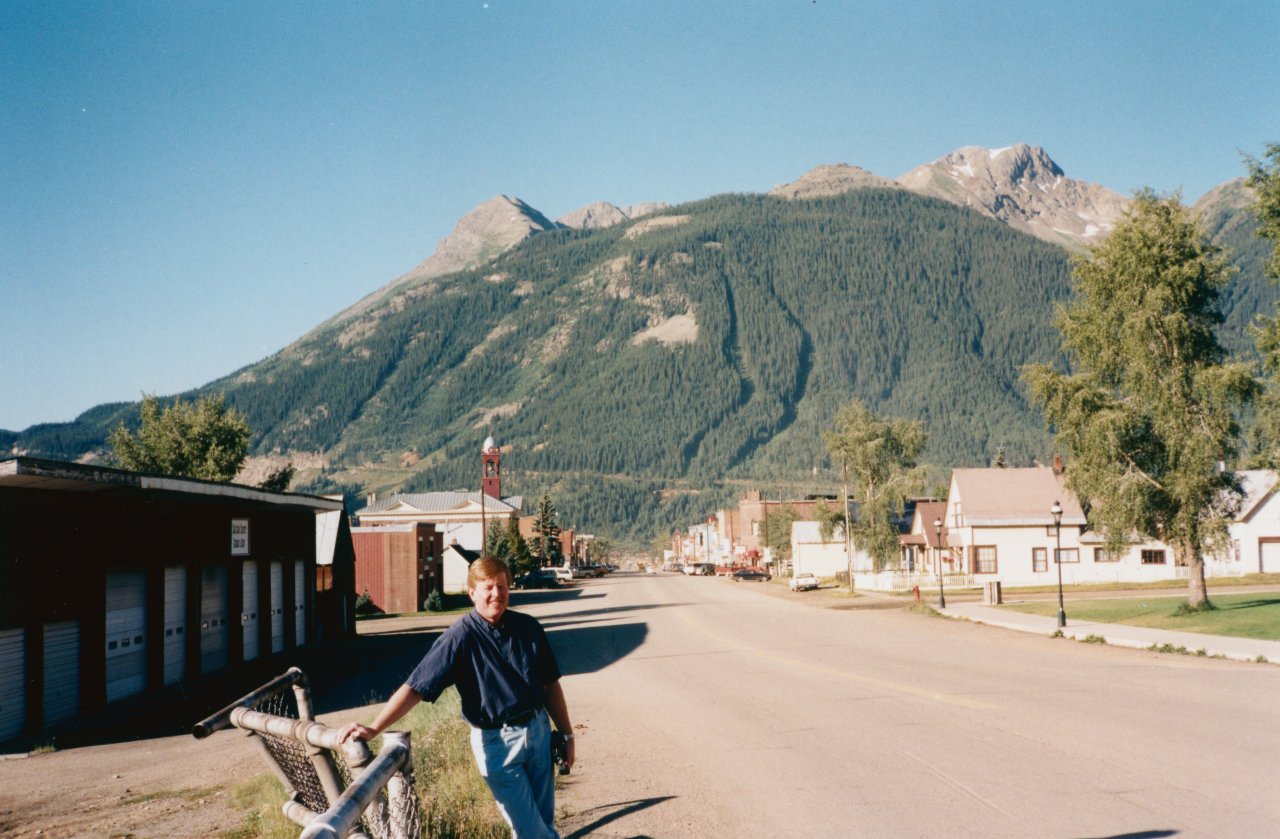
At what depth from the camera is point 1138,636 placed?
25891 mm

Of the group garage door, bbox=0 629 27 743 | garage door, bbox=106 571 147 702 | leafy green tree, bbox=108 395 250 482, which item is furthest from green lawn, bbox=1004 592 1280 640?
leafy green tree, bbox=108 395 250 482

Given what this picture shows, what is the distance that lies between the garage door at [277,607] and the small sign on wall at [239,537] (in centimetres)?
430

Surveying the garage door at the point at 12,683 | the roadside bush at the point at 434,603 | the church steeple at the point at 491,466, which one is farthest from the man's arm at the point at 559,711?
the church steeple at the point at 491,466

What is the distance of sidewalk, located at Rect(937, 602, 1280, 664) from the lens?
21594 millimetres

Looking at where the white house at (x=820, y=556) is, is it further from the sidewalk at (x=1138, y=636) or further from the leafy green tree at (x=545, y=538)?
the sidewalk at (x=1138, y=636)

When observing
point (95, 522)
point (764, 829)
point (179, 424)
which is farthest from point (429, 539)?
point (764, 829)

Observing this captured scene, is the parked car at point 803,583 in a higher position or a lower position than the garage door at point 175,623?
lower

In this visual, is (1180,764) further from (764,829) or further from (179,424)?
(179,424)

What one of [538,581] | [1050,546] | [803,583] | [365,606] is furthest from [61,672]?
[538,581]

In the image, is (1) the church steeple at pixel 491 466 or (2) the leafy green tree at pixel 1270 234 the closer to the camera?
(2) the leafy green tree at pixel 1270 234

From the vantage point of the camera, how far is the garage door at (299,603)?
3528cm

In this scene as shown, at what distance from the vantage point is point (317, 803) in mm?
5199

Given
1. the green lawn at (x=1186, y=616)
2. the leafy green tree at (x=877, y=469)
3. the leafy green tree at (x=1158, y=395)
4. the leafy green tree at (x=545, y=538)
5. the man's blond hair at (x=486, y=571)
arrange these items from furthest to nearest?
1. the leafy green tree at (x=545, y=538)
2. the leafy green tree at (x=877, y=469)
3. the leafy green tree at (x=1158, y=395)
4. the green lawn at (x=1186, y=616)
5. the man's blond hair at (x=486, y=571)

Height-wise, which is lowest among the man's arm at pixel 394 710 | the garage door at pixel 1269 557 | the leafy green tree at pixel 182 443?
Result: the garage door at pixel 1269 557
